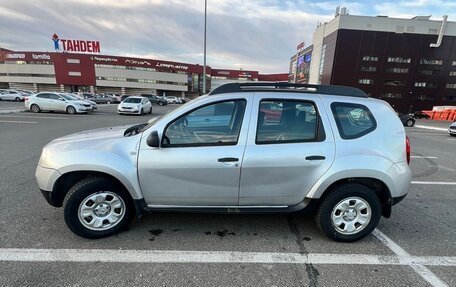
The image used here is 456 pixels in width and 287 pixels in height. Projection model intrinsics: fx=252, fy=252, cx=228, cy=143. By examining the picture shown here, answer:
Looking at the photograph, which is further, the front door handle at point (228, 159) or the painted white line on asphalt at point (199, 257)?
the front door handle at point (228, 159)

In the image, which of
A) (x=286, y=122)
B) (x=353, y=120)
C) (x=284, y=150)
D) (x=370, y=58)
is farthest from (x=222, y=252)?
(x=370, y=58)

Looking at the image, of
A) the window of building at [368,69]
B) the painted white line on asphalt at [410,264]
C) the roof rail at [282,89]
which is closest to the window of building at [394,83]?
the window of building at [368,69]

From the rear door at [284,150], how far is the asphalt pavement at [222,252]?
58 centimetres

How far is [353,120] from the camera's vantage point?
296 centimetres

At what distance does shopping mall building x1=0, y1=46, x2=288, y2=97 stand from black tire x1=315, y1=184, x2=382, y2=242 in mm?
73566

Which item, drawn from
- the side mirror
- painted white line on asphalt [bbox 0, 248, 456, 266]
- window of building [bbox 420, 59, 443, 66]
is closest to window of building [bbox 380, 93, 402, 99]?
window of building [bbox 420, 59, 443, 66]

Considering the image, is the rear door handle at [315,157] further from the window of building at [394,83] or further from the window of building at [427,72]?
the window of building at [427,72]

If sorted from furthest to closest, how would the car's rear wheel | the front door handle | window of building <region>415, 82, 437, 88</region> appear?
window of building <region>415, 82, 437, 88</region> < the car's rear wheel < the front door handle

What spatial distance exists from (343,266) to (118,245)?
241 centimetres

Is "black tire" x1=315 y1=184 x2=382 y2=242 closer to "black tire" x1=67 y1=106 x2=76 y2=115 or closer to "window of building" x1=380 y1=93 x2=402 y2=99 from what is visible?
"black tire" x1=67 y1=106 x2=76 y2=115

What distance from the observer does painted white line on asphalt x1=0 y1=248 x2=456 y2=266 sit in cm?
255

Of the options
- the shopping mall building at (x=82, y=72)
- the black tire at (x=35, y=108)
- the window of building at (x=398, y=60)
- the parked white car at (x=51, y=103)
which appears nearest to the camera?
the parked white car at (x=51, y=103)

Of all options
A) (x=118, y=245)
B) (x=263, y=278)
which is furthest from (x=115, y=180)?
(x=263, y=278)

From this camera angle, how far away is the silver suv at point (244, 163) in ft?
8.91
